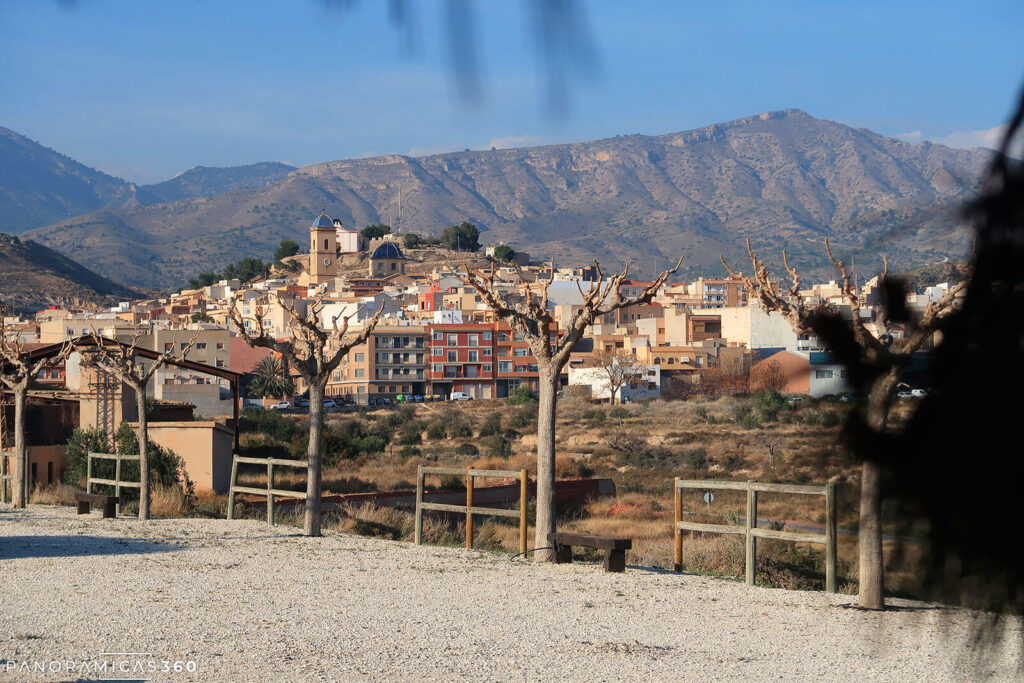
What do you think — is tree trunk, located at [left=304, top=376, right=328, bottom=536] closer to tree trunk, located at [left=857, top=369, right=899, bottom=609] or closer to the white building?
tree trunk, located at [left=857, top=369, right=899, bottom=609]

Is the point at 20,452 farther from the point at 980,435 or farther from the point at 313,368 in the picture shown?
the point at 980,435

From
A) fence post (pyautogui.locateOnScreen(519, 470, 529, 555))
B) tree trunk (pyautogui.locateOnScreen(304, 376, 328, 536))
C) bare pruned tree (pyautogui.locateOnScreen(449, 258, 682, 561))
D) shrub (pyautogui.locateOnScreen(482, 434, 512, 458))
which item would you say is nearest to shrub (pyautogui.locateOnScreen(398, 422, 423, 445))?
shrub (pyautogui.locateOnScreen(482, 434, 512, 458))

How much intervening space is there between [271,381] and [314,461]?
208ft

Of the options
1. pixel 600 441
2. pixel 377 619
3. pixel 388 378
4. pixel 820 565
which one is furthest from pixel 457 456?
pixel 388 378

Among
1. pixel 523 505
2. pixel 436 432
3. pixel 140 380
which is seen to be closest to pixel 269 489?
pixel 140 380

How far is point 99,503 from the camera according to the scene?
18.2 m

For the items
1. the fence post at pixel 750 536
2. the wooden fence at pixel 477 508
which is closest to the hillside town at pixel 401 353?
the wooden fence at pixel 477 508

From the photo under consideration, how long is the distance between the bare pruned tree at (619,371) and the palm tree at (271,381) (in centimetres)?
2187

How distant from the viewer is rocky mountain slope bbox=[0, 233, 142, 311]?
122 m

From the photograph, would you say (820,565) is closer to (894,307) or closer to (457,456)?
(894,307)

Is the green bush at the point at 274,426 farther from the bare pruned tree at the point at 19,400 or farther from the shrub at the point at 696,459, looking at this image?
the bare pruned tree at the point at 19,400

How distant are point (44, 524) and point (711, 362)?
63055 mm

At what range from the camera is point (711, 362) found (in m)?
76.2

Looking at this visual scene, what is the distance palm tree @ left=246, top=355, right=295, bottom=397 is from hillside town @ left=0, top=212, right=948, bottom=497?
0.28m
